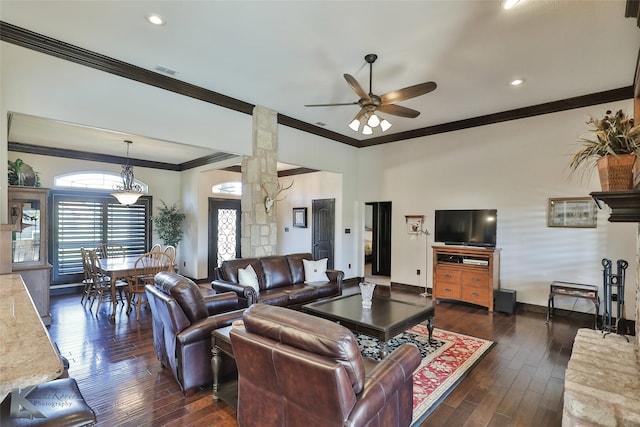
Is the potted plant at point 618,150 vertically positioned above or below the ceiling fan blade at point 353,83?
below

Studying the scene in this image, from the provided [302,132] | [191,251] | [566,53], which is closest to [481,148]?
[566,53]

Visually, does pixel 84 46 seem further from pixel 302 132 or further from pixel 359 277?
pixel 359 277

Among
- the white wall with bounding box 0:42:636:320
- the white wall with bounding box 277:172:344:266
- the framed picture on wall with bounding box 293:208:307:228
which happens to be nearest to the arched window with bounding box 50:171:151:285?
the white wall with bounding box 0:42:636:320

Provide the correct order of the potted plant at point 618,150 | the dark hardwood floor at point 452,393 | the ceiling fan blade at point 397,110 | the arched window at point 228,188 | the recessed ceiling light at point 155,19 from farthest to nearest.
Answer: the arched window at point 228,188, the ceiling fan blade at point 397,110, the recessed ceiling light at point 155,19, the dark hardwood floor at point 452,393, the potted plant at point 618,150

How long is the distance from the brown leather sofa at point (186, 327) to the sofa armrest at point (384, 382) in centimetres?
158

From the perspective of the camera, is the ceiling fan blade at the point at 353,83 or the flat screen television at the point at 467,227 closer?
the ceiling fan blade at the point at 353,83

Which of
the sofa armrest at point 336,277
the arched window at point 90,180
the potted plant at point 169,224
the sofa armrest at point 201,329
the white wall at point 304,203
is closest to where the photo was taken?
the sofa armrest at point 201,329

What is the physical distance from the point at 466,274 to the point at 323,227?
3764 millimetres

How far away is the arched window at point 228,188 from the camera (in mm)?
8094

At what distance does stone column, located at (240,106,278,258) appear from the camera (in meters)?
5.32

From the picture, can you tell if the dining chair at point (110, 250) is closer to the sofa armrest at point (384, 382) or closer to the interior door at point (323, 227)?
the interior door at point (323, 227)

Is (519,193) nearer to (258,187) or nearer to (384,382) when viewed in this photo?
(258,187)

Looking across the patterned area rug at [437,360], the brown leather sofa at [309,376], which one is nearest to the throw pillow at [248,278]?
the patterned area rug at [437,360]

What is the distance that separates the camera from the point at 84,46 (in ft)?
11.5
